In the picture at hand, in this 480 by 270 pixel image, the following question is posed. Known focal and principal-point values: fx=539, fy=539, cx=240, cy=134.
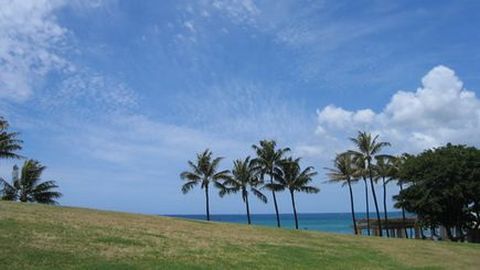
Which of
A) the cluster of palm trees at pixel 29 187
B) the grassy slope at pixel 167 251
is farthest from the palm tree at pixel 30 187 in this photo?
the grassy slope at pixel 167 251

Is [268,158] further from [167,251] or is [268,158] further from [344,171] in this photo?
[167,251]

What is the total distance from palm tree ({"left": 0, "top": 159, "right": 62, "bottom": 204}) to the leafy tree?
33.2 metres

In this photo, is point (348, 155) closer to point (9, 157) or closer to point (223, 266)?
point (9, 157)

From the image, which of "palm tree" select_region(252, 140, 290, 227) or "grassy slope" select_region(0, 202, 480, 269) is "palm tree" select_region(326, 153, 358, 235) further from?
"grassy slope" select_region(0, 202, 480, 269)

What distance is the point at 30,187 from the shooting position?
5116 cm

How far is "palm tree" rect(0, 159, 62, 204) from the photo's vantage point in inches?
1993

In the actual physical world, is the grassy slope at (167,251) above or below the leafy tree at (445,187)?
below

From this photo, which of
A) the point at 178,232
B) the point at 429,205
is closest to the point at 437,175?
the point at 429,205

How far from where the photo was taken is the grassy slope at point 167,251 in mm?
15562

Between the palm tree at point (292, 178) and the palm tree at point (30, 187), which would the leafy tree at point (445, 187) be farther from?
the palm tree at point (30, 187)

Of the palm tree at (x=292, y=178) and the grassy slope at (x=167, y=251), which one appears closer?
the grassy slope at (x=167, y=251)

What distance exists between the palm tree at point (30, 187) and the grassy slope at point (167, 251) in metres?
27.6

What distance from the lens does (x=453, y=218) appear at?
47125mm

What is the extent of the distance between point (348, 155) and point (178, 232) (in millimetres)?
38398
